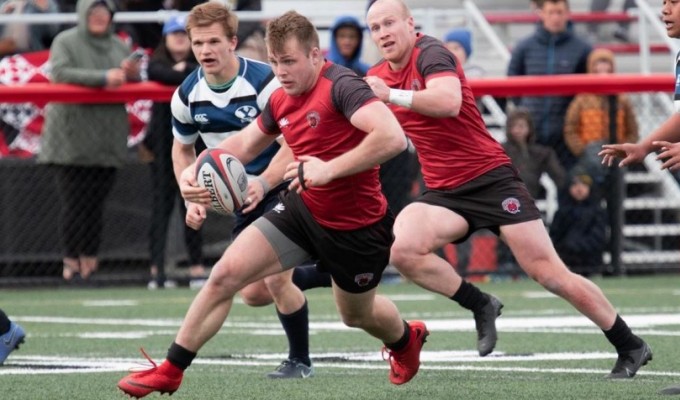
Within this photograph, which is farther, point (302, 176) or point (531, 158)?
point (531, 158)

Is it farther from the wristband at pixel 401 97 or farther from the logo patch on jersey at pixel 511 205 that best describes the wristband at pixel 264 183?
the logo patch on jersey at pixel 511 205

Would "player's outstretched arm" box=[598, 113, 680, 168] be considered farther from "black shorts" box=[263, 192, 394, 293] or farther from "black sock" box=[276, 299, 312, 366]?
"black sock" box=[276, 299, 312, 366]

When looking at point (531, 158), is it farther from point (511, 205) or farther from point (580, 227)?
point (511, 205)

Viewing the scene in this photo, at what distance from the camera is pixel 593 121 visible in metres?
13.4

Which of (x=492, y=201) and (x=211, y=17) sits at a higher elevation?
(x=211, y=17)

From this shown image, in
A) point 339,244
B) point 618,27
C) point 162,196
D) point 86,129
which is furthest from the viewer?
point 618,27

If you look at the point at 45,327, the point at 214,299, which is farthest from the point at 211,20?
the point at 45,327

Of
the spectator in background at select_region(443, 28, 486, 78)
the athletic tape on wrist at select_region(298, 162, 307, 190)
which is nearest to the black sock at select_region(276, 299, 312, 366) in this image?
the athletic tape on wrist at select_region(298, 162, 307, 190)

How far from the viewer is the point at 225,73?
7.16 metres

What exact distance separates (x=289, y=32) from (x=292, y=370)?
1911mm

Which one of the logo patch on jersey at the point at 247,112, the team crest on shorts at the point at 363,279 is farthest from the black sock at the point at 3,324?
the team crest on shorts at the point at 363,279

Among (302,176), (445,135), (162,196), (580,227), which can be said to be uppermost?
(302,176)

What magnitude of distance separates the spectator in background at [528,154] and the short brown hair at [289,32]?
23.0 ft

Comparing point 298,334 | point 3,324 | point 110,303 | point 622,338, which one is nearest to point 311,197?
point 298,334
